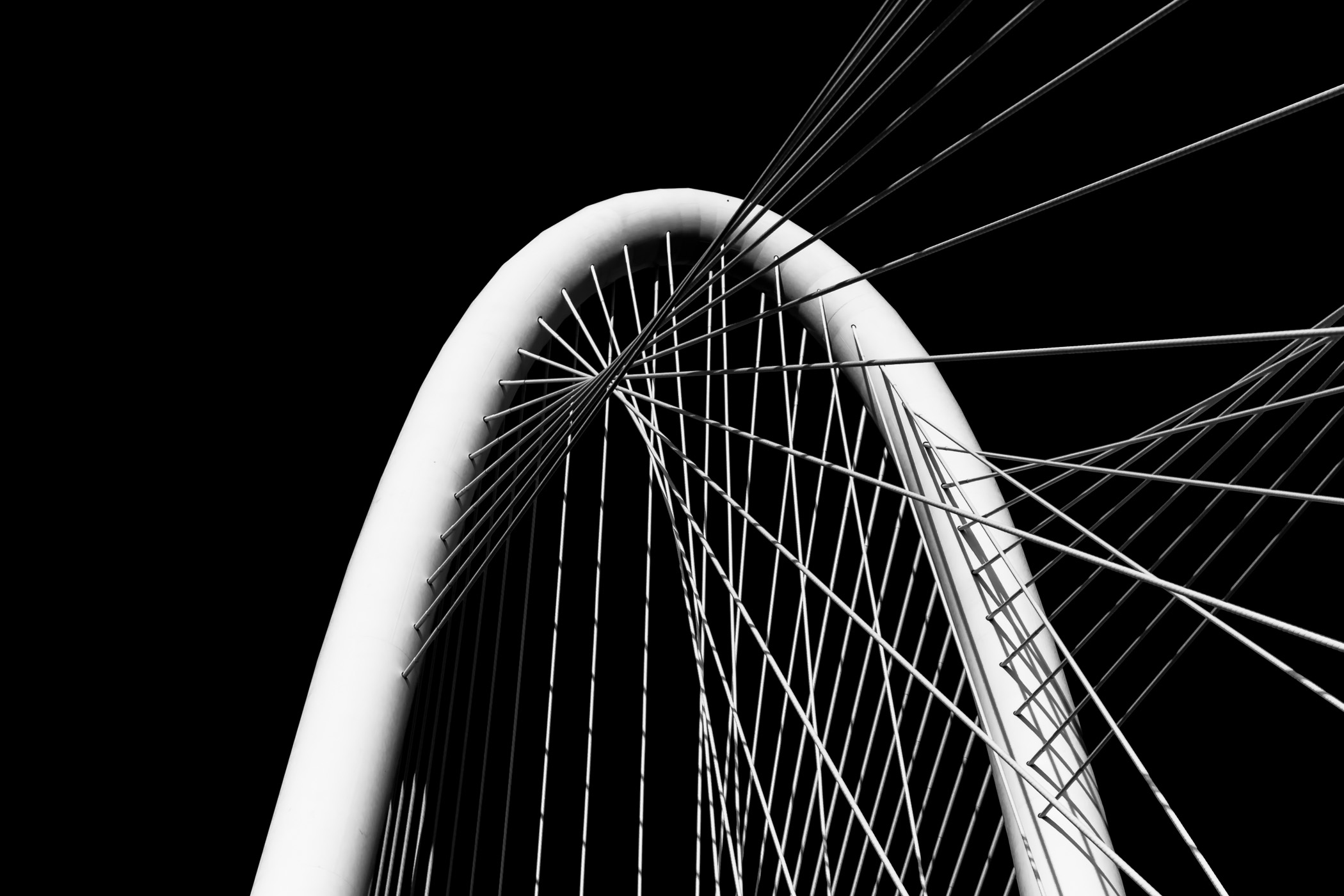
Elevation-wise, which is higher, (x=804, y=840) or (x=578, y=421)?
(x=578, y=421)

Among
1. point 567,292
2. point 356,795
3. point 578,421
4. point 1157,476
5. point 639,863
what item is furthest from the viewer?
point 567,292

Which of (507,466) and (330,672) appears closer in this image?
(330,672)

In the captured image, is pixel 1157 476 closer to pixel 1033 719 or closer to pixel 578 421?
pixel 1033 719

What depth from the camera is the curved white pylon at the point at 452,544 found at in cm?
241

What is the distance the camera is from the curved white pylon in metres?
2.41

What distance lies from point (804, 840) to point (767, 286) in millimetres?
1478

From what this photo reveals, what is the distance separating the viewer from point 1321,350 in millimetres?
1689

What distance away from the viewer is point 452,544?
2783 millimetres

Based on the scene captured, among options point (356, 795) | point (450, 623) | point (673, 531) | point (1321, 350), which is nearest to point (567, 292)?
point (673, 531)

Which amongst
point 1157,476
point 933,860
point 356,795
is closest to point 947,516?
point 933,860

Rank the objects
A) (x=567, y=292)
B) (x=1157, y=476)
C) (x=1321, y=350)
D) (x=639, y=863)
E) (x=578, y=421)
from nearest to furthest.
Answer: (x=1157, y=476) < (x=1321, y=350) < (x=639, y=863) < (x=578, y=421) < (x=567, y=292)

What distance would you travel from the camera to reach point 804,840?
8.73 ft

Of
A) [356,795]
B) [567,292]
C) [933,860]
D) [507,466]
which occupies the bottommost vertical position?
[933,860]

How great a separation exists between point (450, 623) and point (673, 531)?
581 mm
